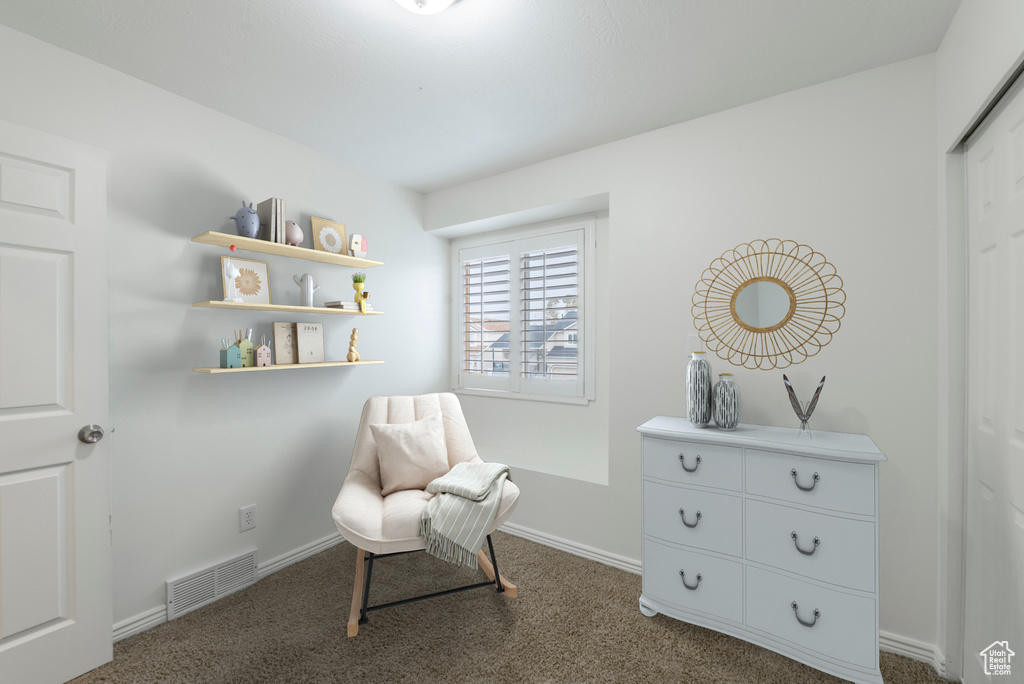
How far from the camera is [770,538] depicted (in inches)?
69.9

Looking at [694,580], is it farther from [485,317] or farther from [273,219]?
[273,219]

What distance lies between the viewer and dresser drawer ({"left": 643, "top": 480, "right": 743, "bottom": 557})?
1863 millimetres

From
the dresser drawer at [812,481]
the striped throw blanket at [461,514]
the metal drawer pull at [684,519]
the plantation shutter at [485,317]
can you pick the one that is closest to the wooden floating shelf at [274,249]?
the plantation shutter at [485,317]

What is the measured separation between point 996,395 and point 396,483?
7.98ft

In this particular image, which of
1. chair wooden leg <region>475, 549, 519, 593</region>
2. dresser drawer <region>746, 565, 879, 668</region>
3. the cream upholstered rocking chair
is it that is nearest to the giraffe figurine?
the cream upholstered rocking chair

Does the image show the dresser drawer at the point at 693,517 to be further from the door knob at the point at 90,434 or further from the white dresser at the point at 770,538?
the door knob at the point at 90,434

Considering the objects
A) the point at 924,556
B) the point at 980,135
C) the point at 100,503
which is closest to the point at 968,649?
the point at 924,556

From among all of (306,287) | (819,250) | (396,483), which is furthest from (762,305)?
(306,287)

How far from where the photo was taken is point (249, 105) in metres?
2.20

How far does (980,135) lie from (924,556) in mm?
1613

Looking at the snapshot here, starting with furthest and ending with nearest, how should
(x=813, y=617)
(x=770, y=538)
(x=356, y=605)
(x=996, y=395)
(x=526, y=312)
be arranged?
(x=526, y=312) → (x=356, y=605) → (x=770, y=538) → (x=813, y=617) → (x=996, y=395)

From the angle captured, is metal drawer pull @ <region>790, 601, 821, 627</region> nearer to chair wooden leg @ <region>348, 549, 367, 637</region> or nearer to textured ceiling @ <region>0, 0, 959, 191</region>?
chair wooden leg @ <region>348, 549, 367, 637</region>

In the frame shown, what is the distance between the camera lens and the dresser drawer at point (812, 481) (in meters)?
1.61

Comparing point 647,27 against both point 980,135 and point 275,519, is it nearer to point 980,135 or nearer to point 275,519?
point 980,135
